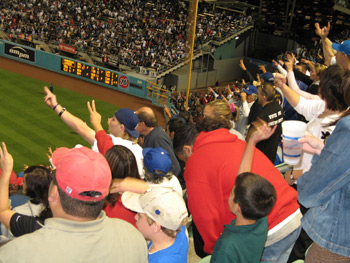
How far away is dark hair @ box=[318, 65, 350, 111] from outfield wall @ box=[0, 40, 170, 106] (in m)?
20.1

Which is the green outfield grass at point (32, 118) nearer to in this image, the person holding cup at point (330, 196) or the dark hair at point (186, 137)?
the dark hair at point (186, 137)

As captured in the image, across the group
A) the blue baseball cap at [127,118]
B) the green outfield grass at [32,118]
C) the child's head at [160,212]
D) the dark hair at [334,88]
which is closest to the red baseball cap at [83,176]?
the child's head at [160,212]

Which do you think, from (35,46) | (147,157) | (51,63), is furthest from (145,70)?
(147,157)

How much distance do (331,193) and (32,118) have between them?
1994 cm

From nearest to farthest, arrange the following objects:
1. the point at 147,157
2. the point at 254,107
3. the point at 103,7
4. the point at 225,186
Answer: the point at 225,186 < the point at 147,157 < the point at 254,107 < the point at 103,7

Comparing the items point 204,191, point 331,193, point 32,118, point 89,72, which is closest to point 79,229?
point 204,191

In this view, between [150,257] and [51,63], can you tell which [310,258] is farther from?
[51,63]

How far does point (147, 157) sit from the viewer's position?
3.64m

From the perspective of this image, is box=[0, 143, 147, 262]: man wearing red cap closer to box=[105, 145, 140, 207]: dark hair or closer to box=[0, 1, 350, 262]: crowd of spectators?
box=[0, 1, 350, 262]: crowd of spectators

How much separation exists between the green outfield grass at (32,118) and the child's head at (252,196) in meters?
14.4

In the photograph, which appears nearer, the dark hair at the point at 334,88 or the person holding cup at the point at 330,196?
the person holding cup at the point at 330,196

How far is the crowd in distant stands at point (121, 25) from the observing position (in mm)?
29078

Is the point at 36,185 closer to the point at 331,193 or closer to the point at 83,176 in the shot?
the point at 83,176

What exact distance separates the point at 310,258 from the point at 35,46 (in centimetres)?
2948
